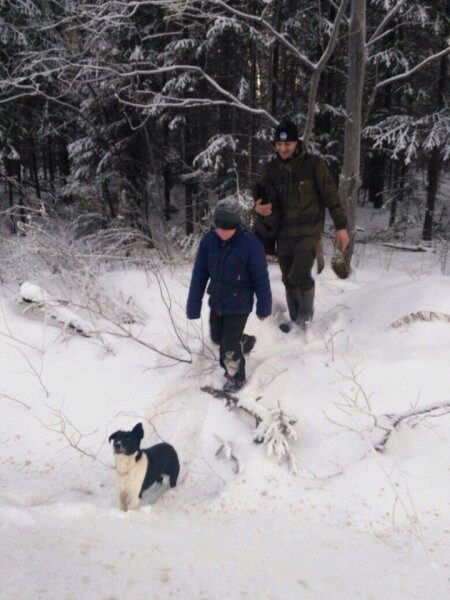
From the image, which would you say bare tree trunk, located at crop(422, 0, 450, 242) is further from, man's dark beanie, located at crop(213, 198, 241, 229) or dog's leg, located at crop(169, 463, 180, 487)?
dog's leg, located at crop(169, 463, 180, 487)

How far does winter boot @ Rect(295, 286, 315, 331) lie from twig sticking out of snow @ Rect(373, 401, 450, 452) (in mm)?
1564

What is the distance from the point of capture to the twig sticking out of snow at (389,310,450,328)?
139 inches

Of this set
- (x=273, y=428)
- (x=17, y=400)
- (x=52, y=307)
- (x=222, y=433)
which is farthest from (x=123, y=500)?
(x=52, y=307)

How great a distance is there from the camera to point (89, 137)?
41.1 ft

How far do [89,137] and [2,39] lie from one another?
122 inches

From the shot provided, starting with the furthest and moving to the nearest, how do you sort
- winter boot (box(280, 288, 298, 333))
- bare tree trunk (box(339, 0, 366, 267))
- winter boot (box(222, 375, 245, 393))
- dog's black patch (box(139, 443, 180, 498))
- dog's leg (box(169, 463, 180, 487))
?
bare tree trunk (box(339, 0, 366, 267)), winter boot (box(280, 288, 298, 333)), winter boot (box(222, 375, 245, 393)), dog's leg (box(169, 463, 180, 487)), dog's black patch (box(139, 443, 180, 498))

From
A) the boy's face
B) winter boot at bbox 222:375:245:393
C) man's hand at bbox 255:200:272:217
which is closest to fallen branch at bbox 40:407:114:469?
winter boot at bbox 222:375:245:393

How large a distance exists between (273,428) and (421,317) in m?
1.74

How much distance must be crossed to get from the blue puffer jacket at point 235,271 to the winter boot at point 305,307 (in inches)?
39.8

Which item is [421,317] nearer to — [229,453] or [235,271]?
[235,271]

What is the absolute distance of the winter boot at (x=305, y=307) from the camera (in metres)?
4.20

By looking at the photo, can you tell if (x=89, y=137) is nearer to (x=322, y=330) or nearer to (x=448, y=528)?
(x=322, y=330)

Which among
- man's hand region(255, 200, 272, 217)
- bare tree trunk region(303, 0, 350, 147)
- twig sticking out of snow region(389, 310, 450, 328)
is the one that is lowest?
twig sticking out of snow region(389, 310, 450, 328)

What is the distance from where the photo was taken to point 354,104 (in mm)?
5641
